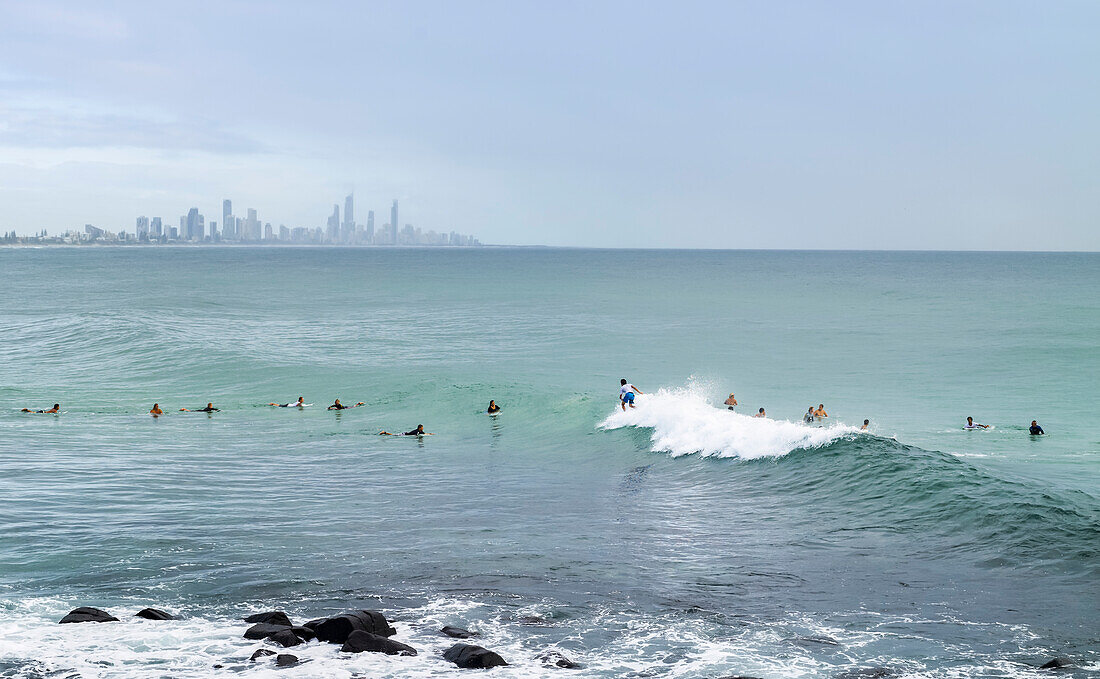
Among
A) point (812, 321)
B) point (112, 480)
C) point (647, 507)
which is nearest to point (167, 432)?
point (112, 480)

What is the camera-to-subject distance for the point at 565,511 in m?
22.7

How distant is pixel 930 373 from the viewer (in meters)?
51.8

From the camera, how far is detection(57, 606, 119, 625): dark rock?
48.4ft

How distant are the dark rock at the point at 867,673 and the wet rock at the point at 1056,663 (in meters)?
2.16

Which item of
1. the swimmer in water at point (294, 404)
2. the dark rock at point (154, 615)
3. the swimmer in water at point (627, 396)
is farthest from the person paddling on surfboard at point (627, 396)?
the dark rock at point (154, 615)

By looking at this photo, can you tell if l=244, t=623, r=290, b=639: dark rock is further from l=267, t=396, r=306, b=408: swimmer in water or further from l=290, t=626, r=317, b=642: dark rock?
l=267, t=396, r=306, b=408: swimmer in water

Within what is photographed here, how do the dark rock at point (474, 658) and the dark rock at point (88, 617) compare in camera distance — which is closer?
the dark rock at point (474, 658)

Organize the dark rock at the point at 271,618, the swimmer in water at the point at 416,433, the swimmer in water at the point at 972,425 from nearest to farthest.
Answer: the dark rock at the point at 271,618, the swimmer in water at the point at 416,433, the swimmer in water at the point at 972,425

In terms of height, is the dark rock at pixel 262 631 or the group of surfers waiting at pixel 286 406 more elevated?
the dark rock at pixel 262 631

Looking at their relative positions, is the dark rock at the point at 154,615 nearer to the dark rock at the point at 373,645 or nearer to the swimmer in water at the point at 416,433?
the dark rock at the point at 373,645

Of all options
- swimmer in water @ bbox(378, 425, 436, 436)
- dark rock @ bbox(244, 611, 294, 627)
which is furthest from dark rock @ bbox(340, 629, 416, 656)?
swimmer in water @ bbox(378, 425, 436, 436)

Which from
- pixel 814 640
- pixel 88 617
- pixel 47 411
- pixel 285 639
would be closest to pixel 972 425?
pixel 814 640

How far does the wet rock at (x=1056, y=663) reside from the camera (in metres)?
12.7

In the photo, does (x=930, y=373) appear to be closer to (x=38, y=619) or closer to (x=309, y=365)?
(x=309, y=365)
